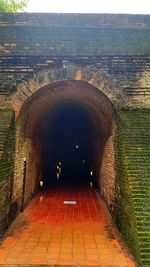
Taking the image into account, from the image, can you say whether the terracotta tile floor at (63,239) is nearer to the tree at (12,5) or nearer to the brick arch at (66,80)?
the brick arch at (66,80)

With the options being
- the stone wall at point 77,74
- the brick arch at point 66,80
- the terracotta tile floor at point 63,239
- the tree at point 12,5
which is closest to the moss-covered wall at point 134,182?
the stone wall at point 77,74

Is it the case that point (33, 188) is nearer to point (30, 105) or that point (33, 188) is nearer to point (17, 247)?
point (30, 105)

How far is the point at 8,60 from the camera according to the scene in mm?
6648

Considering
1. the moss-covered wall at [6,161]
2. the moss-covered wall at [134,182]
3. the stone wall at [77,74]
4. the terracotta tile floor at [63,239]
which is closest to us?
the moss-covered wall at [134,182]

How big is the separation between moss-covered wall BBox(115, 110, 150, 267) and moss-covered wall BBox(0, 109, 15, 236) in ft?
8.90

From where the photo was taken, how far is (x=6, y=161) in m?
5.63

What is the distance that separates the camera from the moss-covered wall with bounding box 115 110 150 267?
4.14 m

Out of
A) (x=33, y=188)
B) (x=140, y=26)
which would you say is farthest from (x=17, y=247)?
(x=140, y=26)

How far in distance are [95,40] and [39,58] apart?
1.77m

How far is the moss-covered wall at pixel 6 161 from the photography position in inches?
209

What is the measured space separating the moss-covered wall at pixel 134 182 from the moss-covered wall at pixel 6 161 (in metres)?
2.71

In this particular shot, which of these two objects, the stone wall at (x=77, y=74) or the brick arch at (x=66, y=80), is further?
the brick arch at (x=66, y=80)

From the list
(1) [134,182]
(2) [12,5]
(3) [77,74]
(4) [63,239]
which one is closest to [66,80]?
(3) [77,74]

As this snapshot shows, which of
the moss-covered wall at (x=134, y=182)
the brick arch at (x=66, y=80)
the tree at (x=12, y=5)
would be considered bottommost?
the moss-covered wall at (x=134, y=182)
